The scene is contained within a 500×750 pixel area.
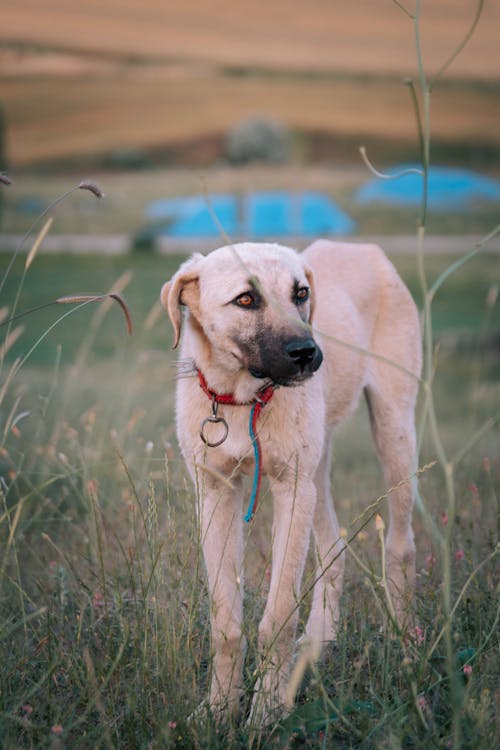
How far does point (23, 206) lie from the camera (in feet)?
33.6

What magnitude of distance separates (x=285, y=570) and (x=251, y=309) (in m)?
0.97

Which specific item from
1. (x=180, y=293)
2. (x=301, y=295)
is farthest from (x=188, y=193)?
(x=301, y=295)

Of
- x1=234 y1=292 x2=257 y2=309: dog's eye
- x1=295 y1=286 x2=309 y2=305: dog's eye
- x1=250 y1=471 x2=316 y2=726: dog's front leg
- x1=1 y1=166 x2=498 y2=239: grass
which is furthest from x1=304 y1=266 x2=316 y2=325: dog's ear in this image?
x1=1 y1=166 x2=498 y2=239: grass

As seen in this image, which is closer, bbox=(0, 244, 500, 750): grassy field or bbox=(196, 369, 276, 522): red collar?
bbox=(0, 244, 500, 750): grassy field

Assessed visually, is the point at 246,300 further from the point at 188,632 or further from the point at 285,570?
the point at 188,632

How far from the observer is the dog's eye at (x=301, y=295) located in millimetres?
3475

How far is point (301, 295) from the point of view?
3.50 m

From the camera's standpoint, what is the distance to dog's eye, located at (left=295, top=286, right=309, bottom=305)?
3.47 m

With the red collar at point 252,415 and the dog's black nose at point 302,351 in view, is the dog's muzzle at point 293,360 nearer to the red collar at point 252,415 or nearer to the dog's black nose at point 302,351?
the dog's black nose at point 302,351

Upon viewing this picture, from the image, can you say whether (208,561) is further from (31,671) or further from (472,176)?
(472,176)

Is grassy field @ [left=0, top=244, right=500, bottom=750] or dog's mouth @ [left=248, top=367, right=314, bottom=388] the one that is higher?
dog's mouth @ [left=248, top=367, right=314, bottom=388]

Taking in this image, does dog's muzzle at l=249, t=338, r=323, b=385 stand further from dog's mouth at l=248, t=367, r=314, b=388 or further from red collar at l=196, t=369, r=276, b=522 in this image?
red collar at l=196, t=369, r=276, b=522

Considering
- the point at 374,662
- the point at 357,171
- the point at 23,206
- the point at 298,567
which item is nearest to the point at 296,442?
the point at 298,567

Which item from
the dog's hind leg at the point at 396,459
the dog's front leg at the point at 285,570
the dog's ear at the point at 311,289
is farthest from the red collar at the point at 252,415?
the dog's hind leg at the point at 396,459
